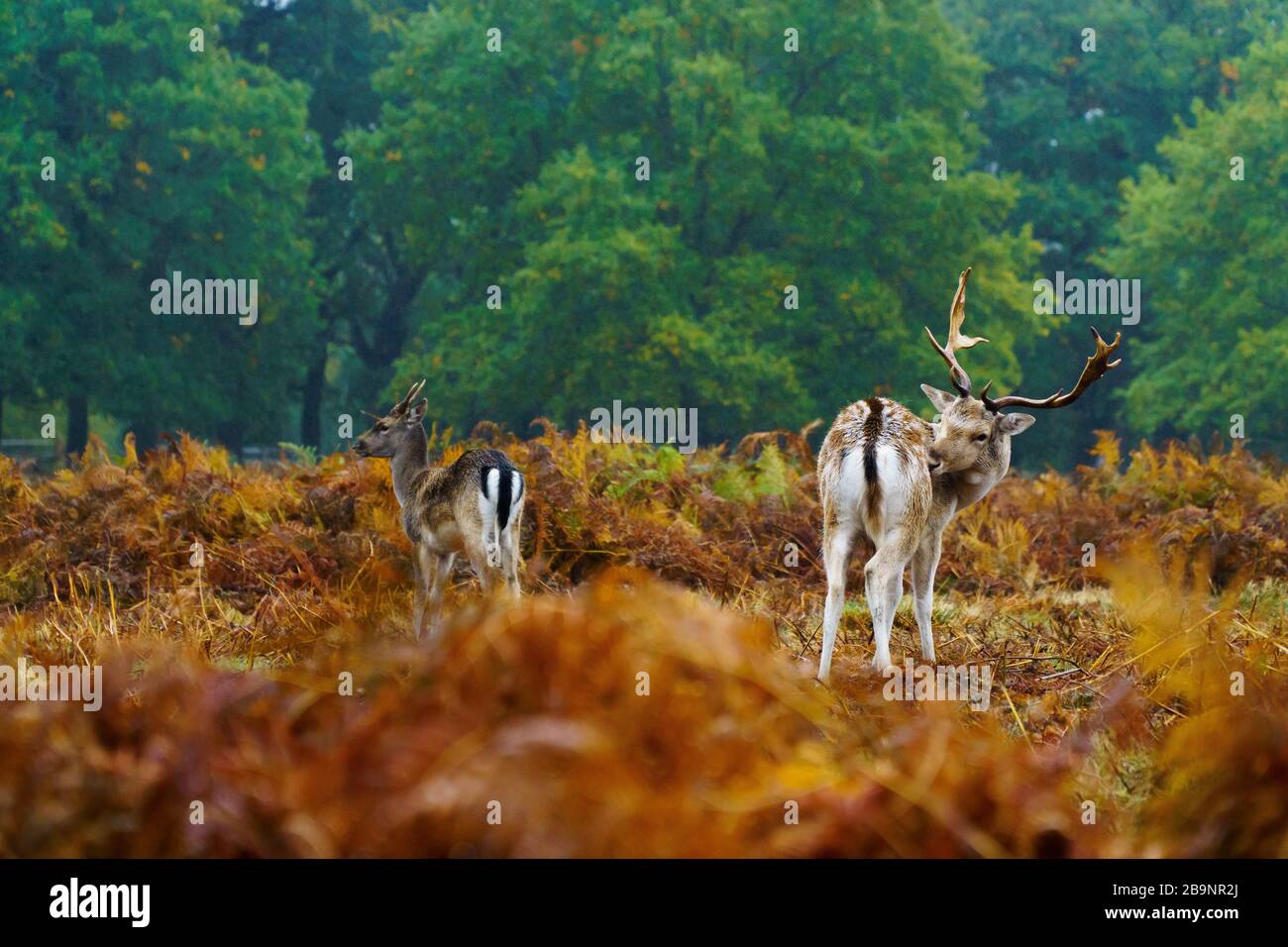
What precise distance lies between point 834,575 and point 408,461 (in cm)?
447

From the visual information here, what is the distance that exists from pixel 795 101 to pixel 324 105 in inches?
560

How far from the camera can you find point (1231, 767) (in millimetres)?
2363

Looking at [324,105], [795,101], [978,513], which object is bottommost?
[978,513]

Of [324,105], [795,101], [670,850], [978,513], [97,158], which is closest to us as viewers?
[670,850]

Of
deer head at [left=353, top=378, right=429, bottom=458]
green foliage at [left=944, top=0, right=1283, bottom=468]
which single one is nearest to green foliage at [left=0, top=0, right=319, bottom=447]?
green foliage at [left=944, top=0, right=1283, bottom=468]

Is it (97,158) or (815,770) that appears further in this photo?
(97,158)

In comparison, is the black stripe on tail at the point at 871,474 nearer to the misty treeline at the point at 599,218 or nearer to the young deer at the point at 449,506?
the young deer at the point at 449,506

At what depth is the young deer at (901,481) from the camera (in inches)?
321

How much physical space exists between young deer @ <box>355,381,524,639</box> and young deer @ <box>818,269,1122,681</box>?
2.30 meters

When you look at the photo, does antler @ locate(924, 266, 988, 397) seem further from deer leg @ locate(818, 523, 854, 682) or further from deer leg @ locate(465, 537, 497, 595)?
deer leg @ locate(465, 537, 497, 595)

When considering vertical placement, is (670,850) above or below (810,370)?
below

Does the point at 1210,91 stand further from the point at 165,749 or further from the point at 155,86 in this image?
the point at 165,749

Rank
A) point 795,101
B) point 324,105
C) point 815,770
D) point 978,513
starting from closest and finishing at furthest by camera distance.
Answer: point 815,770, point 978,513, point 795,101, point 324,105

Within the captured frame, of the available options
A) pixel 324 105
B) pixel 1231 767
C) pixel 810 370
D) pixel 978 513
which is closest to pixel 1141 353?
pixel 810 370
